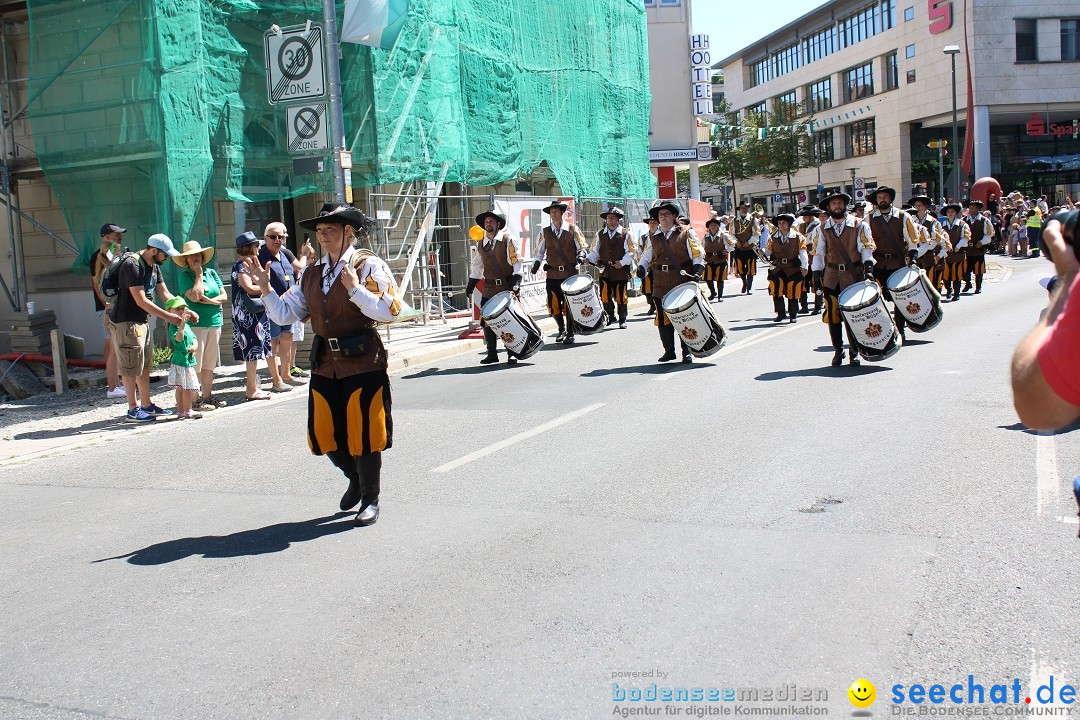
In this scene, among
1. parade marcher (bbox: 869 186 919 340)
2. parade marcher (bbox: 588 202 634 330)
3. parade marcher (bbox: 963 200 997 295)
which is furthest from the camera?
parade marcher (bbox: 963 200 997 295)

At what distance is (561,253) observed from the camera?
16.1 meters

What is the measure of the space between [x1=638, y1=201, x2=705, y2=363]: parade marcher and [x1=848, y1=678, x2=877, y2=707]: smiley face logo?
9.05m

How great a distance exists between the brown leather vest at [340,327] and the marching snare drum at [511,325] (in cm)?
728

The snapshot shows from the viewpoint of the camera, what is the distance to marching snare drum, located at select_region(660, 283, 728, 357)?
1244cm

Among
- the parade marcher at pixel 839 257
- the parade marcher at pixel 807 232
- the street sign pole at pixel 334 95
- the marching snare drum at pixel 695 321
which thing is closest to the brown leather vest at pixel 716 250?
the parade marcher at pixel 807 232

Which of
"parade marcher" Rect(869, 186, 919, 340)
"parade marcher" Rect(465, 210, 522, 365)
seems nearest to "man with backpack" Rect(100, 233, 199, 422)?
"parade marcher" Rect(465, 210, 522, 365)

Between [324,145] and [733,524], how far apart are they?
10361 mm

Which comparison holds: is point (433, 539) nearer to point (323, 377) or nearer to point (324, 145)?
point (323, 377)

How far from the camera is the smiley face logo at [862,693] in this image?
12.3ft

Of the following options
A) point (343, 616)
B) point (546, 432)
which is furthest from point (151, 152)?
point (343, 616)

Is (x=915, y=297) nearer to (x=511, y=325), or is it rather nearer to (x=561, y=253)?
(x=511, y=325)

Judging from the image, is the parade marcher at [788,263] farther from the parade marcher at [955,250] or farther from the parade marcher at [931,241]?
the parade marcher at [955,250]

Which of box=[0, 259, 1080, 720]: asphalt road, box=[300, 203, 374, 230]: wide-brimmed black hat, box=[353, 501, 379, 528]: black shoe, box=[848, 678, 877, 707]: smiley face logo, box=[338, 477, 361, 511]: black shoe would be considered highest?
box=[300, 203, 374, 230]: wide-brimmed black hat

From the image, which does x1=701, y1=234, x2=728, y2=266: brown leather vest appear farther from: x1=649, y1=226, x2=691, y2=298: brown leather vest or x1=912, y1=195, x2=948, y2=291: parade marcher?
x1=649, y1=226, x2=691, y2=298: brown leather vest
